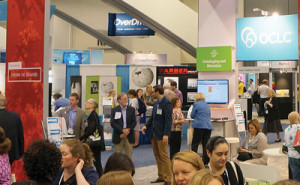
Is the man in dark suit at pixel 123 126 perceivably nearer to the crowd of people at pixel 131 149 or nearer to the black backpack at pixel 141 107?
the crowd of people at pixel 131 149

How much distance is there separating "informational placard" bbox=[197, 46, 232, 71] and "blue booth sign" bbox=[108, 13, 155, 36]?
23.2 ft

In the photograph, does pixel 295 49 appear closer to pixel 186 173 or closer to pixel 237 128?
pixel 237 128

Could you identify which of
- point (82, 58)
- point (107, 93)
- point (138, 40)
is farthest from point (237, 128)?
point (138, 40)

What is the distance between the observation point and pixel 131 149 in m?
7.55

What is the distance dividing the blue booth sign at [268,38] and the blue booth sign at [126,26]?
Answer: 7.75 m

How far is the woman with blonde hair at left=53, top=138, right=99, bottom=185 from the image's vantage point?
9.91ft

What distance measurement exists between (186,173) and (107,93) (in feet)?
31.0

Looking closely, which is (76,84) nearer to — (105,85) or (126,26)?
(105,85)

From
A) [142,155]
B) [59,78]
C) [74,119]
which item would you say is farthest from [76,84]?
[74,119]

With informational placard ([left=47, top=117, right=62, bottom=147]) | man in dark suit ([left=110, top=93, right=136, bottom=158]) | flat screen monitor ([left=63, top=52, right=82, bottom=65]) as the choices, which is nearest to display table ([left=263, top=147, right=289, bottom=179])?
man in dark suit ([left=110, top=93, right=136, bottom=158])

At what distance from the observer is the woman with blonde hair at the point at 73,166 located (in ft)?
9.91

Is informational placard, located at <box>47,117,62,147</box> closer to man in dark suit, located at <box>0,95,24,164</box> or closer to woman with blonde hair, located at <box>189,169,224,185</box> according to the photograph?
man in dark suit, located at <box>0,95,24,164</box>

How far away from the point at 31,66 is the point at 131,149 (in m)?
2.19

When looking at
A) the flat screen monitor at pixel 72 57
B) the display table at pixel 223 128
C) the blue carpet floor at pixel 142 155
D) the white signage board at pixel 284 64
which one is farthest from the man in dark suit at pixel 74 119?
the white signage board at pixel 284 64
